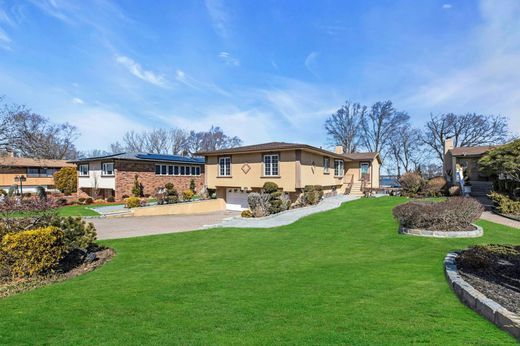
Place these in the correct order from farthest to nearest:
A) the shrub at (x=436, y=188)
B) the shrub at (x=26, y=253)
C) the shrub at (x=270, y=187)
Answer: the shrub at (x=436, y=188) → the shrub at (x=270, y=187) → the shrub at (x=26, y=253)

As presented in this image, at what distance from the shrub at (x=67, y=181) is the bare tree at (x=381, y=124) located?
4201cm

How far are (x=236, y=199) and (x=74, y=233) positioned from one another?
54.5ft

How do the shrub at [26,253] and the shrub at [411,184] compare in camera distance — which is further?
the shrub at [411,184]

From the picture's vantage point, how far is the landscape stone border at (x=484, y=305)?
145 inches

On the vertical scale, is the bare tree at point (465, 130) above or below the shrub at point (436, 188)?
above

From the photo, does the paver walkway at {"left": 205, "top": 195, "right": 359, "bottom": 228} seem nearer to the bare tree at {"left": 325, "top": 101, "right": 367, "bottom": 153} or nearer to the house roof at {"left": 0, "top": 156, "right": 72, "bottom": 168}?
the house roof at {"left": 0, "top": 156, "right": 72, "bottom": 168}

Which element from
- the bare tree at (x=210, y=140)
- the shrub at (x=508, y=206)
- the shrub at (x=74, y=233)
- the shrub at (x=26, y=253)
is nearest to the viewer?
the shrub at (x=26, y=253)

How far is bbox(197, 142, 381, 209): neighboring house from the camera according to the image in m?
20.9

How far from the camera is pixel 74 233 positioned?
9180mm

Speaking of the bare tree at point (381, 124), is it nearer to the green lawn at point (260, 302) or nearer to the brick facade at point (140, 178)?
the brick facade at point (140, 178)

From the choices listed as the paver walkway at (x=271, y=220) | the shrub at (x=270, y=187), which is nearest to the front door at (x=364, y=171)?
the paver walkway at (x=271, y=220)

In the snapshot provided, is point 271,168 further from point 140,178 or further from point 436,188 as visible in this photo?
point 140,178

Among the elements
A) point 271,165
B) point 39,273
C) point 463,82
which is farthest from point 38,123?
point 463,82

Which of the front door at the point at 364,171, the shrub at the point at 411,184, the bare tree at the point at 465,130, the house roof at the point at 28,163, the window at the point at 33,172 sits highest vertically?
the bare tree at the point at 465,130
